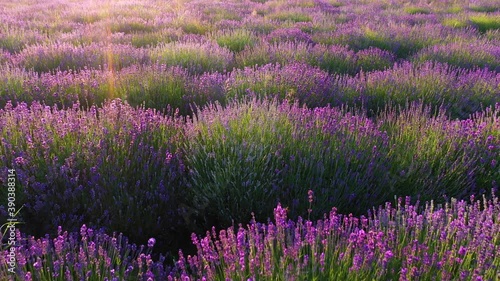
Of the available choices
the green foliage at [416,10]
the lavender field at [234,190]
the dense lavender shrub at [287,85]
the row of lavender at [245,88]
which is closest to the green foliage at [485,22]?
the green foliage at [416,10]

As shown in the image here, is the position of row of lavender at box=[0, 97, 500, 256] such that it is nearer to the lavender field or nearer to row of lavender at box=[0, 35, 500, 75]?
the lavender field

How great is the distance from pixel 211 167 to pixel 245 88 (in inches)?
67.1

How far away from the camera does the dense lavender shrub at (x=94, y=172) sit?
2.51 meters

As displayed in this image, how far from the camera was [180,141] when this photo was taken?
3.19 metres

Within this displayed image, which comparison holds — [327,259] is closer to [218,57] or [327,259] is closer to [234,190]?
[234,190]

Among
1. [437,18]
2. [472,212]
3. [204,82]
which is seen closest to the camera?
[472,212]

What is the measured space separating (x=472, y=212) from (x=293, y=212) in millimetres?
1023

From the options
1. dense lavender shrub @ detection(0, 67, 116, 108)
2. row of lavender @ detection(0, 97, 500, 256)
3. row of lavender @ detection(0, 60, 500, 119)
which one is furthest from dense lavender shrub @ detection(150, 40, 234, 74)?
row of lavender @ detection(0, 97, 500, 256)

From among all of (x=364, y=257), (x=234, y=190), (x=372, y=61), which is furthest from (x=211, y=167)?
(x=372, y=61)

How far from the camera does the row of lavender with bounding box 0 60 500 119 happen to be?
165 inches

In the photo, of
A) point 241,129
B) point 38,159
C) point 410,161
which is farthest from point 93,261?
point 410,161

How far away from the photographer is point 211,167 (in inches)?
116

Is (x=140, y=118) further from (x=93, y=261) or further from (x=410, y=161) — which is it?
(x=410, y=161)

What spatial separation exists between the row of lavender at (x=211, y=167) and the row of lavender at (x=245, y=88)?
3.53ft
